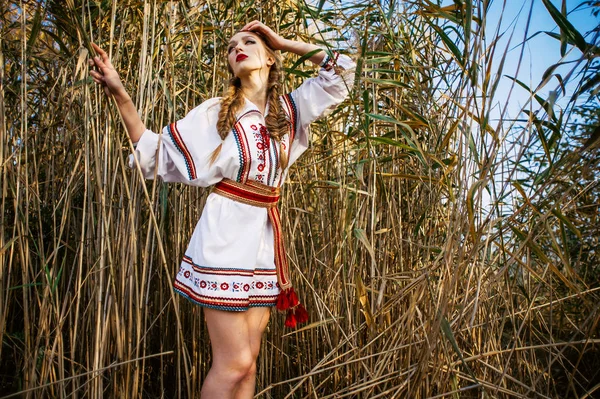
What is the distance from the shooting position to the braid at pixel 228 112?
4.42 ft

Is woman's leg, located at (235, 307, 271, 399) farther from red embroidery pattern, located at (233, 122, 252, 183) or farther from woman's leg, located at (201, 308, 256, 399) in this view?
red embroidery pattern, located at (233, 122, 252, 183)

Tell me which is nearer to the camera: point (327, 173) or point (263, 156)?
point (263, 156)

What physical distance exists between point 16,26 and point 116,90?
0.60 metres

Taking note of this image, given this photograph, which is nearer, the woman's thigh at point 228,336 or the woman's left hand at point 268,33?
the woman's thigh at point 228,336

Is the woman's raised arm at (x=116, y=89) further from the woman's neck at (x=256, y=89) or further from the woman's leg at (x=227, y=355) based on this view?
the woman's leg at (x=227, y=355)

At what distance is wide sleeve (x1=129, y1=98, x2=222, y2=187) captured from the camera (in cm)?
133

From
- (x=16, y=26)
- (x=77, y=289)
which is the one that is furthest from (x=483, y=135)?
(x=16, y=26)

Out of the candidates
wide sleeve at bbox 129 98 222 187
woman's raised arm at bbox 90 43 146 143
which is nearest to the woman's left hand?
wide sleeve at bbox 129 98 222 187

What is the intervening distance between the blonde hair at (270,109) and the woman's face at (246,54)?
34 millimetres

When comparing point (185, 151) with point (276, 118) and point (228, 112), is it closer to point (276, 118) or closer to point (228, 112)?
point (228, 112)

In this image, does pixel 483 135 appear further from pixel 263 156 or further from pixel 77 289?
pixel 77 289

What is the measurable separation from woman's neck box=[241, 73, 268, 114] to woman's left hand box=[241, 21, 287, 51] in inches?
4.2

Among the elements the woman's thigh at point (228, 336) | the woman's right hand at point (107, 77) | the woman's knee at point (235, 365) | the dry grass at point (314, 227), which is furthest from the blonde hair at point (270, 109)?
the woman's knee at point (235, 365)

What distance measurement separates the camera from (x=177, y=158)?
1.37 m
